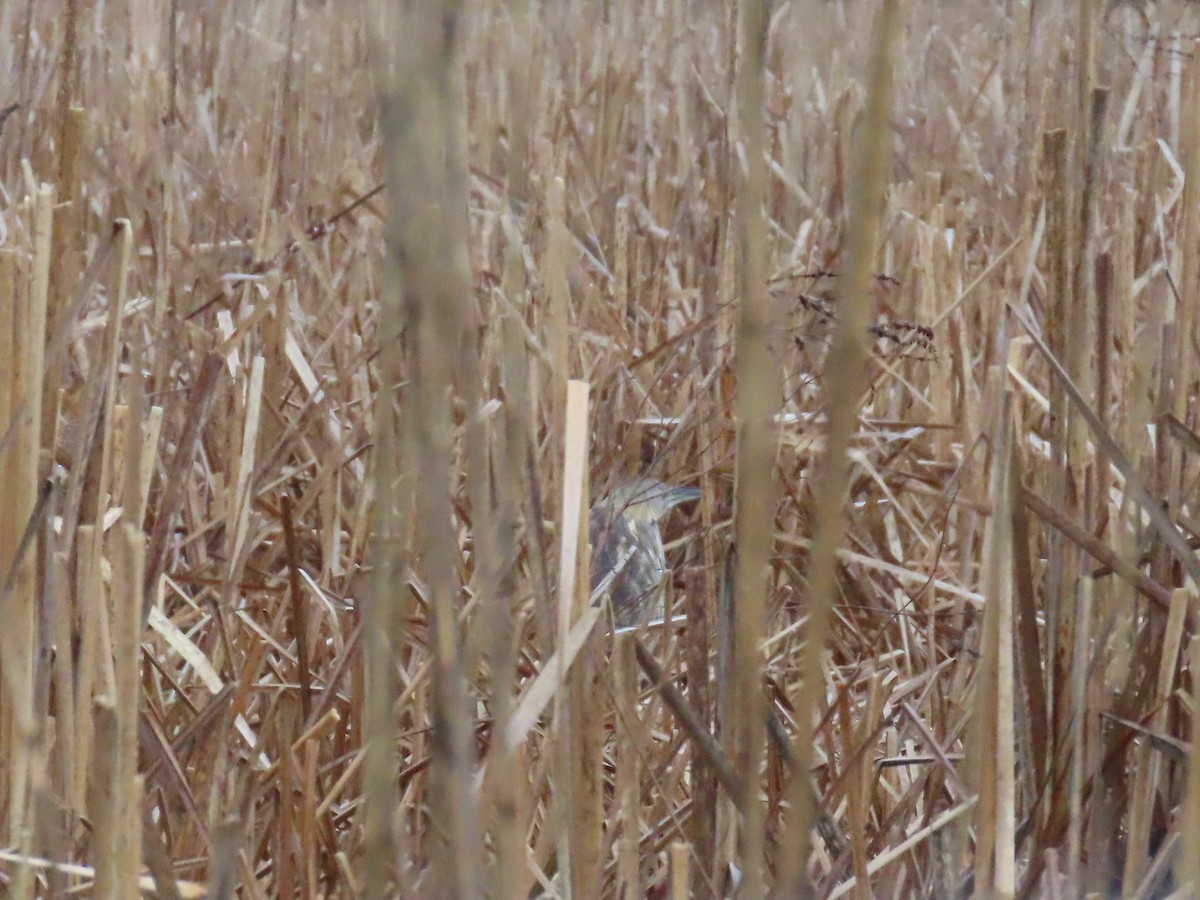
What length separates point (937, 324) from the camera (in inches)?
55.1

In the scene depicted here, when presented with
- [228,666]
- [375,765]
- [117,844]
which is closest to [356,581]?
[228,666]

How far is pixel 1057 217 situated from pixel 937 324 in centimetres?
59

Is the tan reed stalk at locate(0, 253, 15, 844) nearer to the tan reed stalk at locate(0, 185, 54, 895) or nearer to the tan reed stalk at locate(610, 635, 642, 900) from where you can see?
the tan reed stalk at locate(0, 185, 54, 895)

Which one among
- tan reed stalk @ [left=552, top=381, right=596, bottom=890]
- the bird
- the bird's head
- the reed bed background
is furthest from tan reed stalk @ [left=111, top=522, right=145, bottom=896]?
the bird

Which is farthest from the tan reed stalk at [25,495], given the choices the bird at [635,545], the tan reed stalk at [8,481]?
the bird at [635,545]

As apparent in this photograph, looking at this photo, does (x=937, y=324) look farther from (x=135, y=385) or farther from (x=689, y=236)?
(x=135, y=385)

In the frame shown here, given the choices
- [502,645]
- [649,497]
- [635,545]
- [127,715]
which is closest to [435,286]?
[502,645]

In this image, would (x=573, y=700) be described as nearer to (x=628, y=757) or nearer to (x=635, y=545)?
(x=628, y=757)

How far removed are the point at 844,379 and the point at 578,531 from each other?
14.9 inches

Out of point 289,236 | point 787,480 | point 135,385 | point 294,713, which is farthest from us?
point 289,236

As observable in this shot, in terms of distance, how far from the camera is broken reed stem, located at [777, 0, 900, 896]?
0.97ft

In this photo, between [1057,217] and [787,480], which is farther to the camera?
[787,480]

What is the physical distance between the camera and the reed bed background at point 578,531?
336 mm

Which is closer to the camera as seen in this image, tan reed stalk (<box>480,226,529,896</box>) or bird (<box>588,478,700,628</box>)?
tan reed stalk (<box>480,226,529,896</box>)
